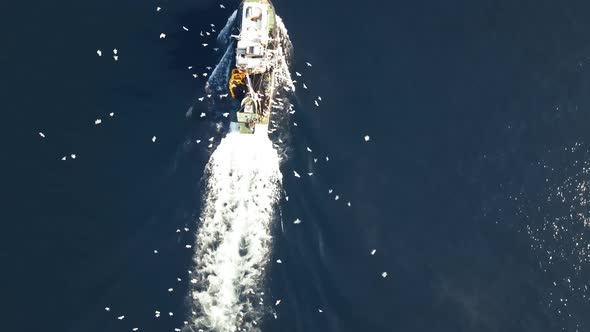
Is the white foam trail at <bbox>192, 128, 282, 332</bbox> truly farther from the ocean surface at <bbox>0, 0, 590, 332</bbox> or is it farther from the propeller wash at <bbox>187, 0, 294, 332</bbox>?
the ocean surface at <bbox>0, 0, 590, 332</bbox>

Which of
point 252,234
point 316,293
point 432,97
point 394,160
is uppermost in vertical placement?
point 432,97

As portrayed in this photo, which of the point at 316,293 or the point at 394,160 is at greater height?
the point at 394,160

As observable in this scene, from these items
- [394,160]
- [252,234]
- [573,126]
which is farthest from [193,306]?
[573,126]

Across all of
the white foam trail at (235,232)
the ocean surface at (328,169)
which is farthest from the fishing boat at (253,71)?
the ocean surface at (328,169)

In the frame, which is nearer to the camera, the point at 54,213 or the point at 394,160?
the point at 54,213

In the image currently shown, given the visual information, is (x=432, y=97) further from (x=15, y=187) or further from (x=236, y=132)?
(x=15, y=187)

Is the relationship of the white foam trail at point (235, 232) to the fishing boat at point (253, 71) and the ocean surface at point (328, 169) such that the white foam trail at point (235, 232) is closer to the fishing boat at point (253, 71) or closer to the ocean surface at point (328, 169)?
the ocean surface at point (328, 169)
